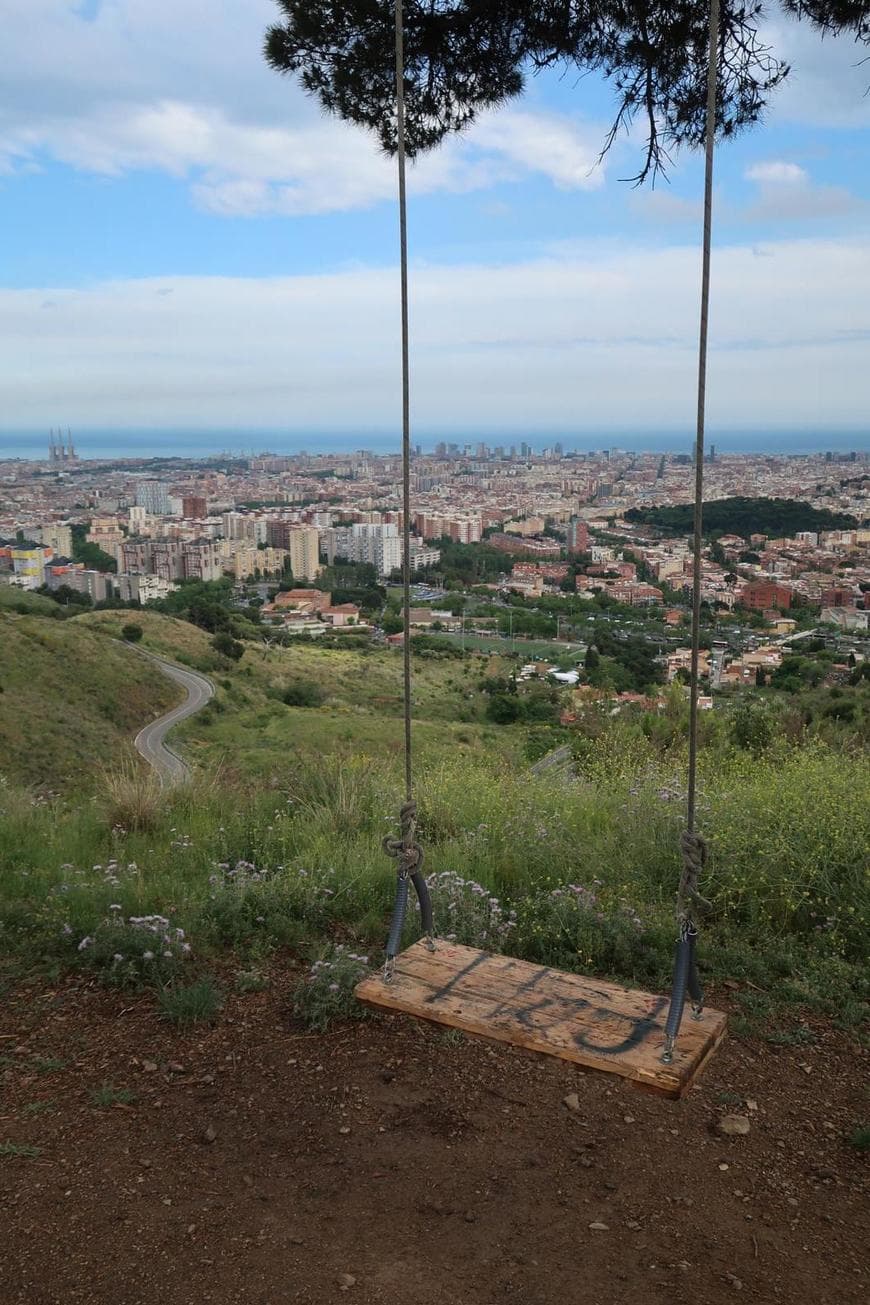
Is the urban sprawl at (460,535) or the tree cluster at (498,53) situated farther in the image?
the urban sprawl at (460,535)

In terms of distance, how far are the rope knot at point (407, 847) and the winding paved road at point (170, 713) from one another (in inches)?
630

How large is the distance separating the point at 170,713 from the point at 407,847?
87.0ft

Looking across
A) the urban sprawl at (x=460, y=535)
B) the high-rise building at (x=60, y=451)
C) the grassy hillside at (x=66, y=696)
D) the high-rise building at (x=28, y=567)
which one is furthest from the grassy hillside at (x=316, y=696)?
the high-rise building at (x=60, y=451)

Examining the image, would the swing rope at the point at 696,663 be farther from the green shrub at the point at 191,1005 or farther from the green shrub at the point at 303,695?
the green shrub at the point at 303,695

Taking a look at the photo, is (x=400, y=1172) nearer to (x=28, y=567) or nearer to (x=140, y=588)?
(x=140, y=588)

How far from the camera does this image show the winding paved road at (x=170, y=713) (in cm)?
2198

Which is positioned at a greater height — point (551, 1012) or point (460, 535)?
point (551, 1012)

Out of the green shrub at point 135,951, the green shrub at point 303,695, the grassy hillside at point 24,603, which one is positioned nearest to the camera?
the green shrub at point 135,951

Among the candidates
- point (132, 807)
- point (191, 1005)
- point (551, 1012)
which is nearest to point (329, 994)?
point (191, 1005)

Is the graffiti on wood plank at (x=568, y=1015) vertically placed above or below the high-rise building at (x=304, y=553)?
above

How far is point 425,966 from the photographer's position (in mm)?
2363

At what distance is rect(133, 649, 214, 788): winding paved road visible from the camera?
22.0 meters

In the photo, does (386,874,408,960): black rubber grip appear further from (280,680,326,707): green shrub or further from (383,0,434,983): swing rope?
(280,680,326,707): green shrub

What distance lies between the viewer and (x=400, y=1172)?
209 centimetres
